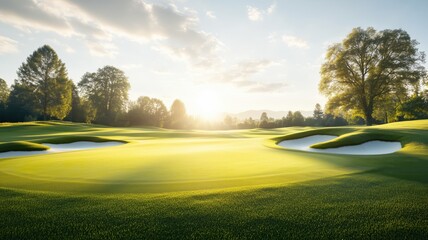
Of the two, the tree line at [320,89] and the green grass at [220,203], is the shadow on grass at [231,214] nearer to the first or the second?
the green grass at [220,203]

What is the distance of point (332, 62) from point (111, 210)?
38984 millimetres

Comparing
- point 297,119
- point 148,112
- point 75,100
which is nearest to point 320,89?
point 148,112

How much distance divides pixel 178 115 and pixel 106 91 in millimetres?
24713

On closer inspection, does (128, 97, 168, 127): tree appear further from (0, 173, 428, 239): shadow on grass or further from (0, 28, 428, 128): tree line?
(0, 173, 428, 239): shadow on grass

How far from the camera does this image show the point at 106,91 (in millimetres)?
68625

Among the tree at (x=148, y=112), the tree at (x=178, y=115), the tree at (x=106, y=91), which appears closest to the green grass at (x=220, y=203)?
the tree at (x=106, y=91)

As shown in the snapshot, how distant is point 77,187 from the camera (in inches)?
255

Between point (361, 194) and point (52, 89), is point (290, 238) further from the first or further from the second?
point (52, 89)

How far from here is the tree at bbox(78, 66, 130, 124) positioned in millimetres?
68062

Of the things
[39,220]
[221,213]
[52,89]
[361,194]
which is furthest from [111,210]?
[52,89]

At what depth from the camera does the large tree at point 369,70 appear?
34375 mm

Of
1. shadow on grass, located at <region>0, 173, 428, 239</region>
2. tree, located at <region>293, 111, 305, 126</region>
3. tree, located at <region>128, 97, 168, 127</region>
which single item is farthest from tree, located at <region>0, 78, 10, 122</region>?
tree, located at <region>293, 111, 305, 126</region>

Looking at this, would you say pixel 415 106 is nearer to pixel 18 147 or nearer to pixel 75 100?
pixel 18 147

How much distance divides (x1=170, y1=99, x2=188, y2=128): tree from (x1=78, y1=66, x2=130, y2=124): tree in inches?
711
